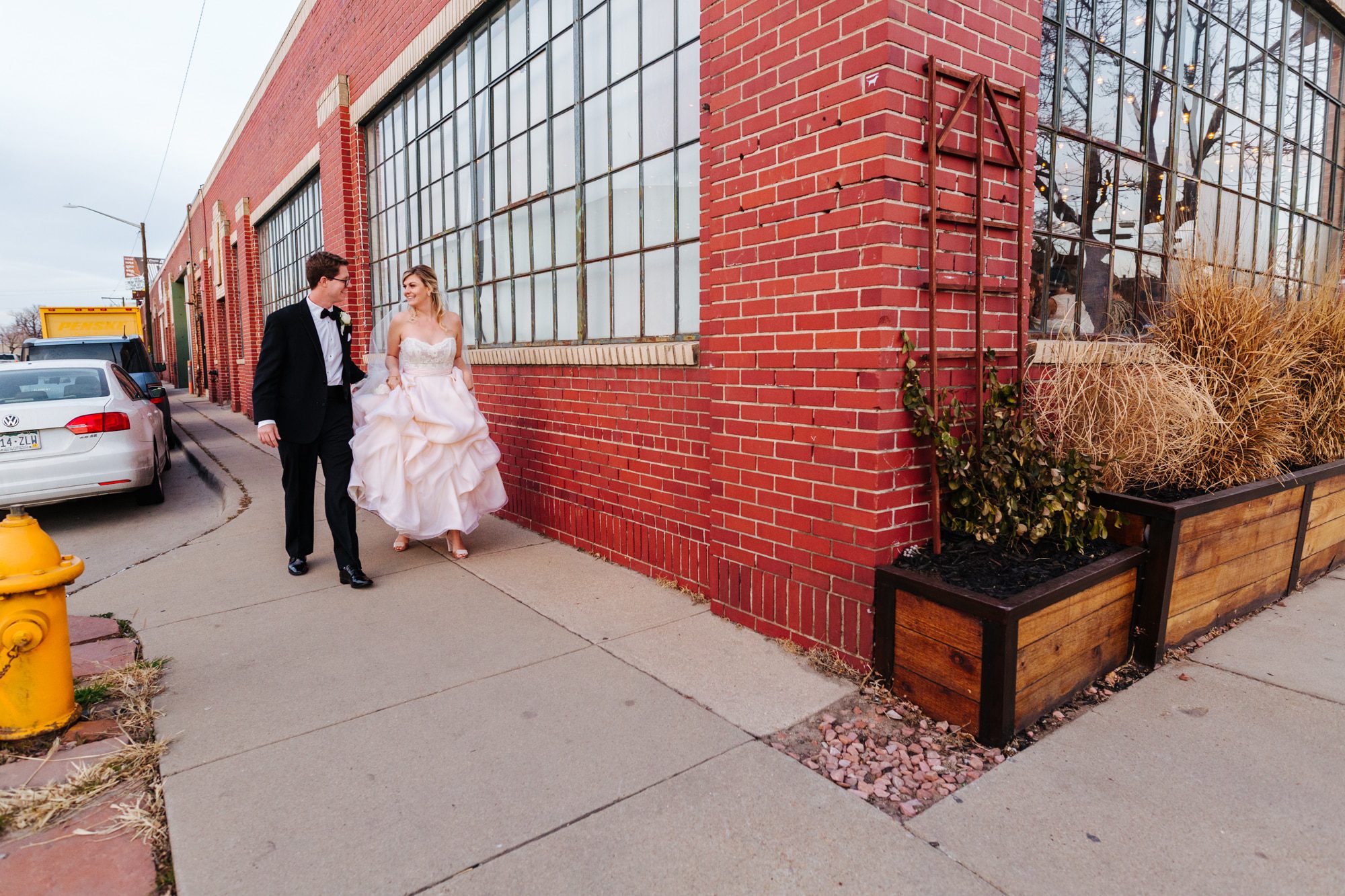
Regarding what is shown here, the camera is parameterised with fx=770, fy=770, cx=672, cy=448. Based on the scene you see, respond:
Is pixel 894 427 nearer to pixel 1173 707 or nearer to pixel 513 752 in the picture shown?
pixel 1173 707

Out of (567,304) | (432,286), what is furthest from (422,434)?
(567,304)

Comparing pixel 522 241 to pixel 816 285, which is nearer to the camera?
pixel 816 285

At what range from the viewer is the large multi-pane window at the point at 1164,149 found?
450 centimetres

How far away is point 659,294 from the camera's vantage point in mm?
4641

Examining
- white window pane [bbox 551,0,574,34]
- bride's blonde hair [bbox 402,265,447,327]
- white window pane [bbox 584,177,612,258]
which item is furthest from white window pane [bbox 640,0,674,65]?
bride's blonde hair [bbox 402,265,447,327]

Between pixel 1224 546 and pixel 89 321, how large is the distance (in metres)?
24.9

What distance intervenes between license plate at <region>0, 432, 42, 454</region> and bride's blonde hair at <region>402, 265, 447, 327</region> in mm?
4002

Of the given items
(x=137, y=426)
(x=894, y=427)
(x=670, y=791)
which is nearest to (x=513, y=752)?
(x=670, y=791)

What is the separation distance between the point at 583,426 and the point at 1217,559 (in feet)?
11.6

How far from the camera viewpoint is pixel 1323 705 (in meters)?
2.89

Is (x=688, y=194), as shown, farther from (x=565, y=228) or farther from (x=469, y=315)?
(x=469, y=315)

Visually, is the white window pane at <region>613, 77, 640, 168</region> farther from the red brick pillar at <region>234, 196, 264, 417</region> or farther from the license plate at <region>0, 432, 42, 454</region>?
the red brick pillar at <region>234, 196, 264, 417</region>

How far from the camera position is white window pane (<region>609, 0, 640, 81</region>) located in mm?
4699

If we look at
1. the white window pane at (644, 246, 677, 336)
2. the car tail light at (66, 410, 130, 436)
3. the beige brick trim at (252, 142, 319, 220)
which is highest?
the beige brick trim at (252, 142, 319, 220)
